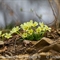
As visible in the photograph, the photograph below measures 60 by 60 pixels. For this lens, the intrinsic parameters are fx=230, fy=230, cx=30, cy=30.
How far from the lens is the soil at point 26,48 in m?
1.90

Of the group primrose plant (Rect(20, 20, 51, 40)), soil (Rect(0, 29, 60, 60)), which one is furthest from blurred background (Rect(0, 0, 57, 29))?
primrose plant (Rect(20, 20, 51, 40))

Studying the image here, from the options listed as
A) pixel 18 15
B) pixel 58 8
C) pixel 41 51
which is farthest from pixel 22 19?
pixel 41 51

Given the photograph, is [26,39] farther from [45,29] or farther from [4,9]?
[4,9]

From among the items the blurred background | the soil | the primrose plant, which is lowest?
the soil

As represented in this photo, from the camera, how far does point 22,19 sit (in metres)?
4.11

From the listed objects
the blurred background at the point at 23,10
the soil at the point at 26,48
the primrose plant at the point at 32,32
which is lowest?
the soil at the point at 26,48

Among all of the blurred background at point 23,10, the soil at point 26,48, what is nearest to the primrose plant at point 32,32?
the soil at point 26,48

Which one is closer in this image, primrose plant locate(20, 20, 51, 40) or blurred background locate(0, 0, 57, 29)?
primrose plant locate(20, 20, 51, 40)

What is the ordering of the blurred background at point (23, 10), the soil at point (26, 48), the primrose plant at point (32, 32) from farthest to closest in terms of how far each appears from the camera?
the blurred background at point (23, 10) → the primrose plant at point (32, 32) → the soil at point (26, 48)

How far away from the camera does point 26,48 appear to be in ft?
6.84

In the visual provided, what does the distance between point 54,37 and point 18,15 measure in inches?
75.8

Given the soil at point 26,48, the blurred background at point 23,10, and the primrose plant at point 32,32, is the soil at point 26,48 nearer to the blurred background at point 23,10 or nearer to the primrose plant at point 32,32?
the primrose plant at point 32,32

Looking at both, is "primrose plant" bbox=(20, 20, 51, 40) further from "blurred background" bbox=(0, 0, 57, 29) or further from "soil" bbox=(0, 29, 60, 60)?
"blurred background" bbox=(0, 0, 57, 29)

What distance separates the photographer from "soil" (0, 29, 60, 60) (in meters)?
1.90
